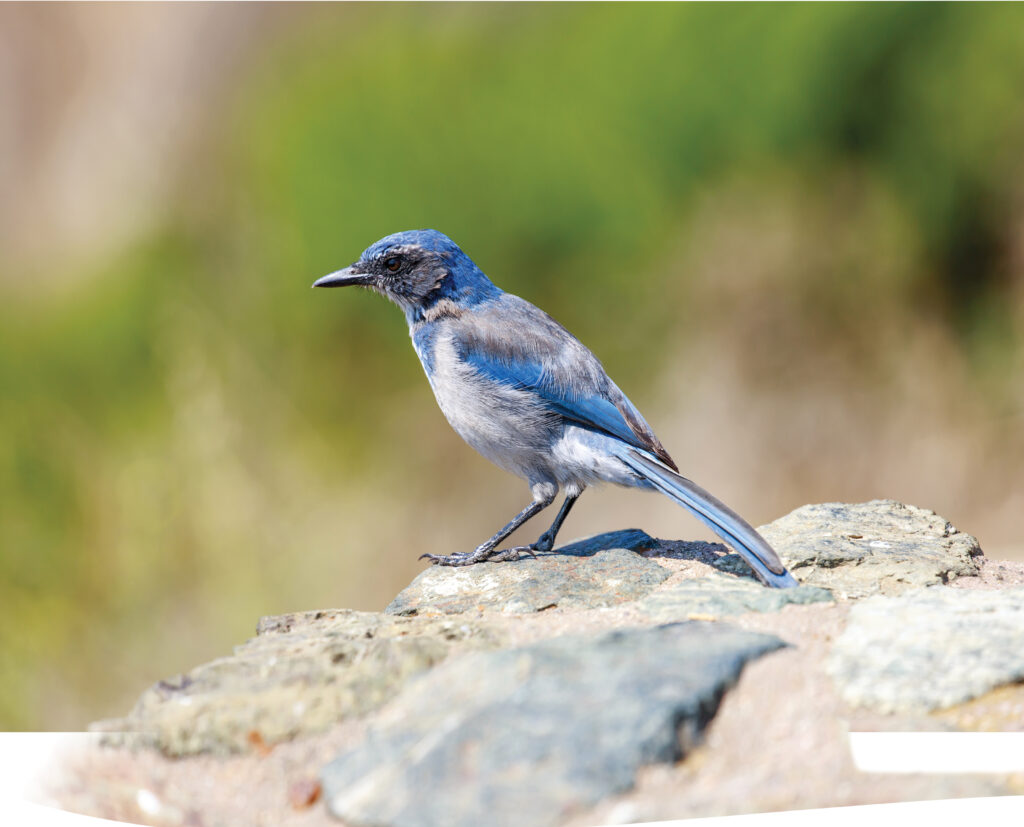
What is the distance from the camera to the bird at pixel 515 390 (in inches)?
191

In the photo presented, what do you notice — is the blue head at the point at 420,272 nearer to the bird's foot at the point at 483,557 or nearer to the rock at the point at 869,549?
the bird's foot at the point at 483,557

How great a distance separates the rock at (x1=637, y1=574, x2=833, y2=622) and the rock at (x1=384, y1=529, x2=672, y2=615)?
0.80 ft

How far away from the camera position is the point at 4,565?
7.53m

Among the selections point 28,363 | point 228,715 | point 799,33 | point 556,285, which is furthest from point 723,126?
point 228,715

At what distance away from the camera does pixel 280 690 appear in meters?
3.29

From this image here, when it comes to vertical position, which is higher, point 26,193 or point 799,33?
point 26,193

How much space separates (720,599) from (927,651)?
75 centimetres

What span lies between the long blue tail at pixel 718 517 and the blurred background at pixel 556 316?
2.87m

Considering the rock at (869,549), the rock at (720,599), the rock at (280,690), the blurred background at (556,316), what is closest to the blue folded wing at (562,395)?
the rock at (869,549)

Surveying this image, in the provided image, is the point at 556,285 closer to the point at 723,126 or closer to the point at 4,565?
the point at 723,126

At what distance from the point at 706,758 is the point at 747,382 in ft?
17.2

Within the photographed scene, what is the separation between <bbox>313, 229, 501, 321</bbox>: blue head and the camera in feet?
17.5

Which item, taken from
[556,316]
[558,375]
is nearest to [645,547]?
[558,375]

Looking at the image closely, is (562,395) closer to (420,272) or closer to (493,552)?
(493,552)
